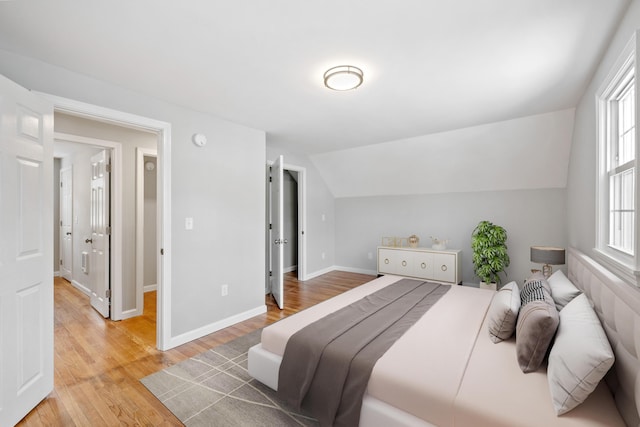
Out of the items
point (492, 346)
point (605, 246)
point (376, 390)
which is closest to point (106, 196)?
point (376, 390)

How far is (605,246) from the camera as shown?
6.71 feet

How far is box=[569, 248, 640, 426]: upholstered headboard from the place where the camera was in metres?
1.13

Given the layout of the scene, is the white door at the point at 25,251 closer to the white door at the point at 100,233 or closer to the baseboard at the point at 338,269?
Result: the white door at the point at 100,233

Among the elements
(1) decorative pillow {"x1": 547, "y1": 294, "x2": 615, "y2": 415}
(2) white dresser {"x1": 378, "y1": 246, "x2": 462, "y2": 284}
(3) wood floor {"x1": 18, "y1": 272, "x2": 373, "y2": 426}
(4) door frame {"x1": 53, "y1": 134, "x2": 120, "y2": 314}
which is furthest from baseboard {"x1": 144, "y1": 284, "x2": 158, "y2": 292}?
(1) decorative pillow {"x1": 547, "y1": 294, "x2": 615, "y2": 415}

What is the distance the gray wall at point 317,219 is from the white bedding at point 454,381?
3.61 m

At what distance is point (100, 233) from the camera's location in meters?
3.71

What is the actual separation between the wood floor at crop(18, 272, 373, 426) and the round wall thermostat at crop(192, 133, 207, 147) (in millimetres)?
2047

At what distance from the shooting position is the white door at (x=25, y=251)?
171cm

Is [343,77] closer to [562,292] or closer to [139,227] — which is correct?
[562,292]

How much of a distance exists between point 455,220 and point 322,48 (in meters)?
4.04

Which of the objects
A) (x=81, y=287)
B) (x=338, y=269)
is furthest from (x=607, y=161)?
(x=81, y=287)

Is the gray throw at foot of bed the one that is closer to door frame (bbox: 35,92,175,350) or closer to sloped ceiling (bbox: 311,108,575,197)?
door frame (bbox: 35,92,175,350)

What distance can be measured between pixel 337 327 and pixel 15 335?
6.66ft

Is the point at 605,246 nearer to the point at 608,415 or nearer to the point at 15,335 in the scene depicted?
the point at 608,415
